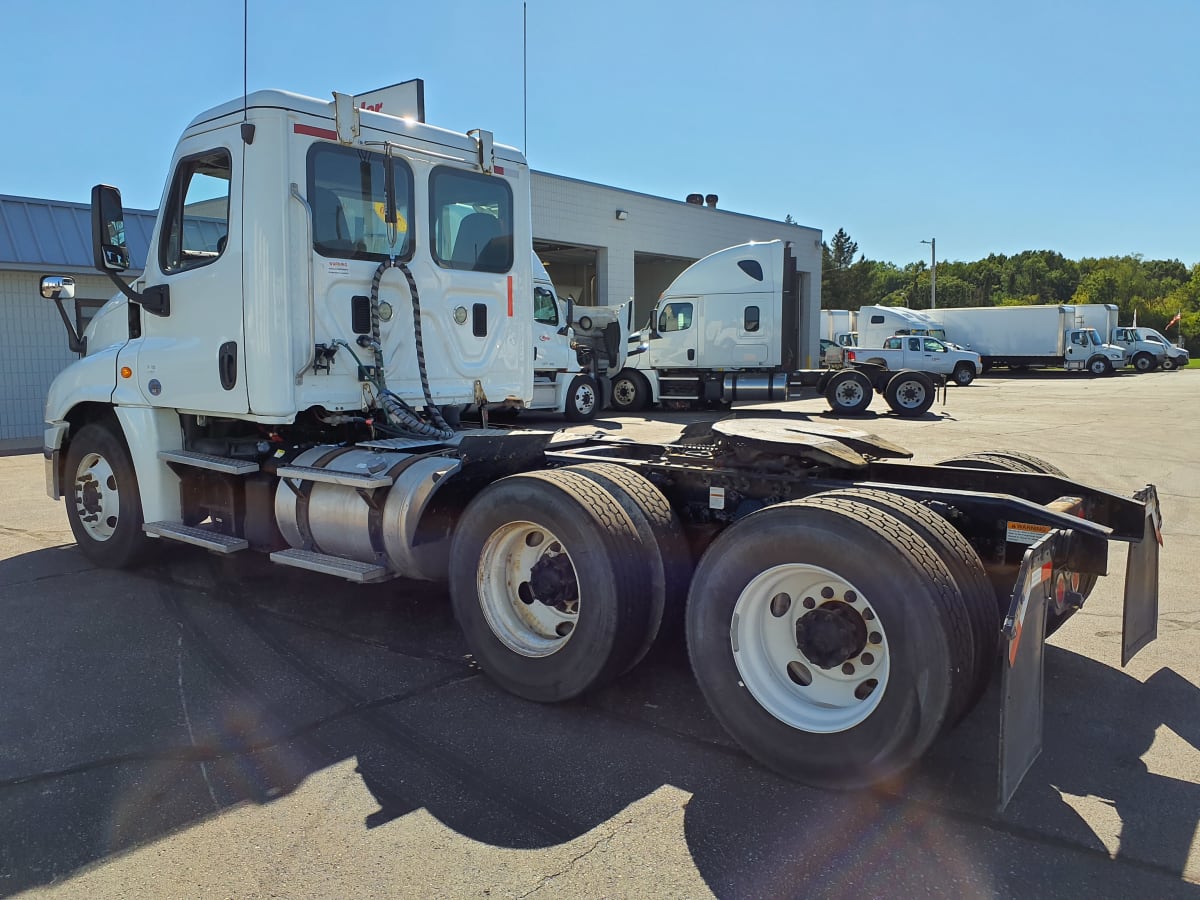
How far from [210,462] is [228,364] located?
699mm

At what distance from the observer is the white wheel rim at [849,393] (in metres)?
21.0

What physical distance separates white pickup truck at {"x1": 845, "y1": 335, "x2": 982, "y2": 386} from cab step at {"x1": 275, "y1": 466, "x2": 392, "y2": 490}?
32846 mm

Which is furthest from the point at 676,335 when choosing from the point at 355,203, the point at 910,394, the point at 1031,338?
the point at 1031,338

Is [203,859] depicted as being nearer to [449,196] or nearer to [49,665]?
[49,665]

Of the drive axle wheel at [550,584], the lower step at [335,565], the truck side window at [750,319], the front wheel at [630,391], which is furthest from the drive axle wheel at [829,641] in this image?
the front wheel at [630,391]

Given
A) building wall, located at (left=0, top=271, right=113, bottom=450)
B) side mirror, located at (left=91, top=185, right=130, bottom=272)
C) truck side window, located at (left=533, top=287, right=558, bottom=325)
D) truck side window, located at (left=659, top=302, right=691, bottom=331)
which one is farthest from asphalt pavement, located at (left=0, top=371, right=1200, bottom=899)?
truck side window, located at (left=659, top=302, right=691, bottom=331)

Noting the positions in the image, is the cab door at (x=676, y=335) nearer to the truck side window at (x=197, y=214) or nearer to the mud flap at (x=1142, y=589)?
the truck side window at (x=197, y=214)

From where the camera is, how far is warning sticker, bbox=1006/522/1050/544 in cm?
349

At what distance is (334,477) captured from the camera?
531cm

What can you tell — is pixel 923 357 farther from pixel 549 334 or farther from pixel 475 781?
pixel 475 781

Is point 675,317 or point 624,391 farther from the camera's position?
point 675,317

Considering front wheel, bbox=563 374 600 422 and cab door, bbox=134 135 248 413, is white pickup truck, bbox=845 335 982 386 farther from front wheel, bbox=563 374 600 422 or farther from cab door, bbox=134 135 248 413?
cab door, bbox=134 135 248 413

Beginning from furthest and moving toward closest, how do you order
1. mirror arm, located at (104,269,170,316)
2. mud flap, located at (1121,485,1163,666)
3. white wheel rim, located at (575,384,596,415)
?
1. white wheel rim, located at (575,384,596,415)
2. mirror arm, located at (104,269,170,316)
3. mud flap, located at (1121,485,1163,666)

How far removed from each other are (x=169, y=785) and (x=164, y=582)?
3291 mm
